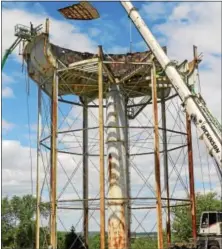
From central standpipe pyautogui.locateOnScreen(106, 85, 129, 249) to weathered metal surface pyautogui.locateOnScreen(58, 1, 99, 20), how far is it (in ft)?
16.9

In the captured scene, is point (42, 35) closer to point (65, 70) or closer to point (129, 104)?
point (65, 70)

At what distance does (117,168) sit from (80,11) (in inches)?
407

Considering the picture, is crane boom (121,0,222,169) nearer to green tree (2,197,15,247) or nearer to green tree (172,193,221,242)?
green tree (172,193,221,242)

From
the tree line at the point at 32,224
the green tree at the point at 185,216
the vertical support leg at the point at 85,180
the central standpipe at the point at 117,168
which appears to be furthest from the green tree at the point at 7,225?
the central standpipe at the point at 117,168

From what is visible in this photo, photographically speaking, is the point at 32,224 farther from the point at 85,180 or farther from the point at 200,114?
the point at 200,114

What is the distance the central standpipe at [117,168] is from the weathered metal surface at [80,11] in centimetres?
514

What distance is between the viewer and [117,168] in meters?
33.8

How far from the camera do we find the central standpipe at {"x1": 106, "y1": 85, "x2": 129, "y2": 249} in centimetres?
3319

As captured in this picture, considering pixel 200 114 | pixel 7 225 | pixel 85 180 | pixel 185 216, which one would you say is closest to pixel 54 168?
pixel 85 180

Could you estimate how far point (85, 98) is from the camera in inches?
1522

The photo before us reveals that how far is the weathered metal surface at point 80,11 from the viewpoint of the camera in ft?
105

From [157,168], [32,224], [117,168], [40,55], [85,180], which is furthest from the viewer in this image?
[32,224]

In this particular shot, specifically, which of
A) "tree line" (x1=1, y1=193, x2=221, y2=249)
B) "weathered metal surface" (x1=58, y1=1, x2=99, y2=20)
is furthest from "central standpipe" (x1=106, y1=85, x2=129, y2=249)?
"tree line" (x1=1, y1=193, x2=221, y2=249)

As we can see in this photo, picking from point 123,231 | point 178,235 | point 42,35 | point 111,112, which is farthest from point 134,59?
point 178,235
